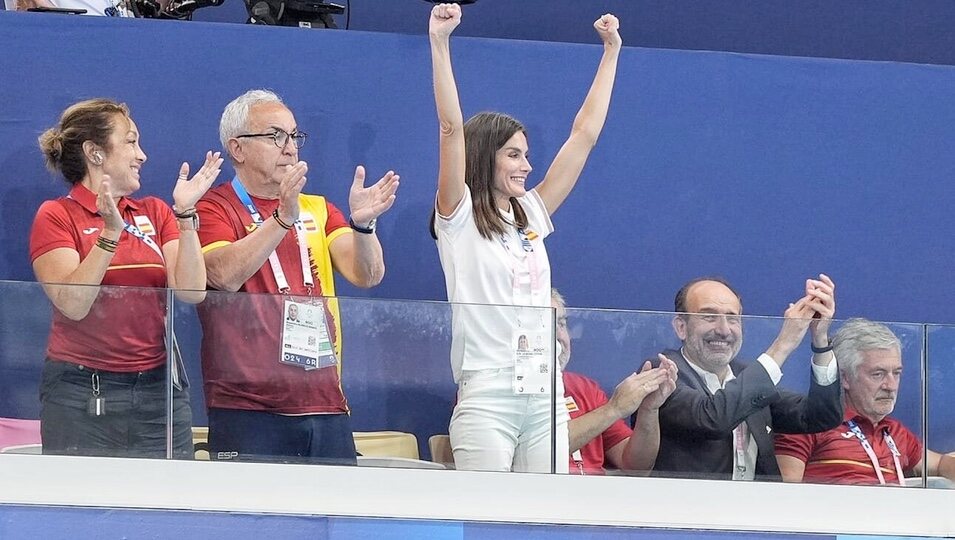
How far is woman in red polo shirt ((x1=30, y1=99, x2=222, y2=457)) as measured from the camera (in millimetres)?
3512

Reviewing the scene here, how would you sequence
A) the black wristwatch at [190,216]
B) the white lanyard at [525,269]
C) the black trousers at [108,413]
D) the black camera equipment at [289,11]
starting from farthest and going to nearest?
the black camera equipment at [289,11] → the white lanyard at [525,269] → the black wristwatch at [190,216] → the black trousers at [108,413]

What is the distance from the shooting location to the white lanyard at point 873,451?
3895 millimetres

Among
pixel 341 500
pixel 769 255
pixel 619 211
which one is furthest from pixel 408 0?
pixel 341 500

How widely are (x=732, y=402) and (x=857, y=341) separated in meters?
0.38

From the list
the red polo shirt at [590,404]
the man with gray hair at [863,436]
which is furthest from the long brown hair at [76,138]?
the man with gray hair at [863,436]

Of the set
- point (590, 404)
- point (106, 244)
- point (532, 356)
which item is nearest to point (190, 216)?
point (106, 244)

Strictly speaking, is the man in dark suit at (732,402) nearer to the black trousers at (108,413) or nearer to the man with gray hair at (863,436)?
the man with gray hair at (863,436)

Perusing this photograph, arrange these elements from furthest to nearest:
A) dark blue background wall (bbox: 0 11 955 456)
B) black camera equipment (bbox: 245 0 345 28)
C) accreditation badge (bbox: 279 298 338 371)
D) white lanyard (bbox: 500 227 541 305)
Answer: black camera equipment (bbox: 245 0 345 28), dark blue background wall (bbox: 0 11 955 456), white lanyard (bbox: 500 227 541 305), accreditation badge (bbox: 279 298 338 371)

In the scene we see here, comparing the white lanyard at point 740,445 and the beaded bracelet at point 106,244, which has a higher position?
the beaded bracelet at point 106,244

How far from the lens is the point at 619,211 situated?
5.09m

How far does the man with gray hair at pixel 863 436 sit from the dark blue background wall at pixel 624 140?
124 cm

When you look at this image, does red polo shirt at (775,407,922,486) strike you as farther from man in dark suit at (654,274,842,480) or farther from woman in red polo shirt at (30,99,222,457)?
woman in red polo shirt at (30,99,222,457)

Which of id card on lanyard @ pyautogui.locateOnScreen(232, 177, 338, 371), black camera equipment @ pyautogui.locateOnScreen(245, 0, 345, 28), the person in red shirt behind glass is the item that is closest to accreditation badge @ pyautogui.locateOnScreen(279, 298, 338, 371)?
id card on lanyard @ pyautogui.locateOnScreen(232, 177, 338, 371)

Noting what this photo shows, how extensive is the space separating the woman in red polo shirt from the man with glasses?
96 mm
